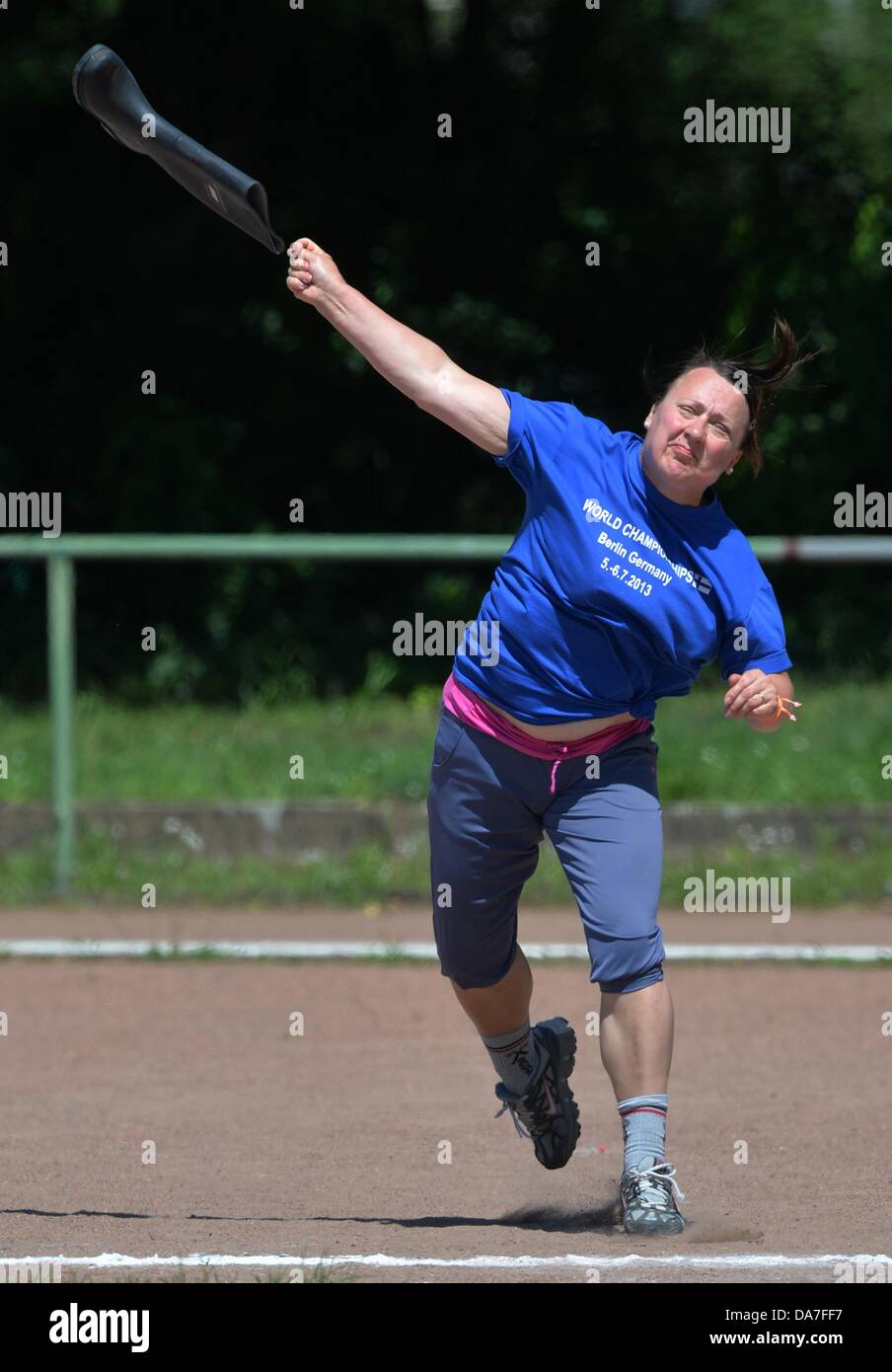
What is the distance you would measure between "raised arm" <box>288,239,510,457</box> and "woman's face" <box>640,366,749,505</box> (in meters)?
0.36

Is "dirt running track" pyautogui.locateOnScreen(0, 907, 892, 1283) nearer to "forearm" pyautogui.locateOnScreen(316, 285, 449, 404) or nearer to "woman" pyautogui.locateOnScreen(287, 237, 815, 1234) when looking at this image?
"woman" pyautogui.locateOnScreen(287, 237, 815, 1234)

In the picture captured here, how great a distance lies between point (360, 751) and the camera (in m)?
11.0

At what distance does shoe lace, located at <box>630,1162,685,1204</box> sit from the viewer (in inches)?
184

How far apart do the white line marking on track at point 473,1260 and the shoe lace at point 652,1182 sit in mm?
221

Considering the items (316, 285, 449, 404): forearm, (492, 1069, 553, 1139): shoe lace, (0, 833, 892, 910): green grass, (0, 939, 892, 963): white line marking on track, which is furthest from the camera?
(0, 833, 892, 910): green grass

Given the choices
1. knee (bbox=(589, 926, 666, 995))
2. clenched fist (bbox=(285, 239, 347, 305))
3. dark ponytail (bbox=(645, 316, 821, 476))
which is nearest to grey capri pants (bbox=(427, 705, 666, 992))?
knee (bbox=(589, 926, 666, 995))

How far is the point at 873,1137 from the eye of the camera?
581cm

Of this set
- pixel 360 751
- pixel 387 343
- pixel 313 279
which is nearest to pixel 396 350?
pixel 387 343

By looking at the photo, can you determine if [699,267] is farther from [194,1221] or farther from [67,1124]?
[194,1221]

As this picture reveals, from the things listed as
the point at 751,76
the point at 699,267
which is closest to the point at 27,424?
the point at 699,267

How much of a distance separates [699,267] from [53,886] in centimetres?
653

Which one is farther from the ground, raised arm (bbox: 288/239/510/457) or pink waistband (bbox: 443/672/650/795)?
raised arm (bbox: 288/239/510/457)

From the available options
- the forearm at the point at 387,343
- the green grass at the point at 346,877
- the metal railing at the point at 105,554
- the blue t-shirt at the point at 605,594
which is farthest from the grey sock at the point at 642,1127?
the metal railing at the point at 105,554

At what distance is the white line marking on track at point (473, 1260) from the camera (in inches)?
169
